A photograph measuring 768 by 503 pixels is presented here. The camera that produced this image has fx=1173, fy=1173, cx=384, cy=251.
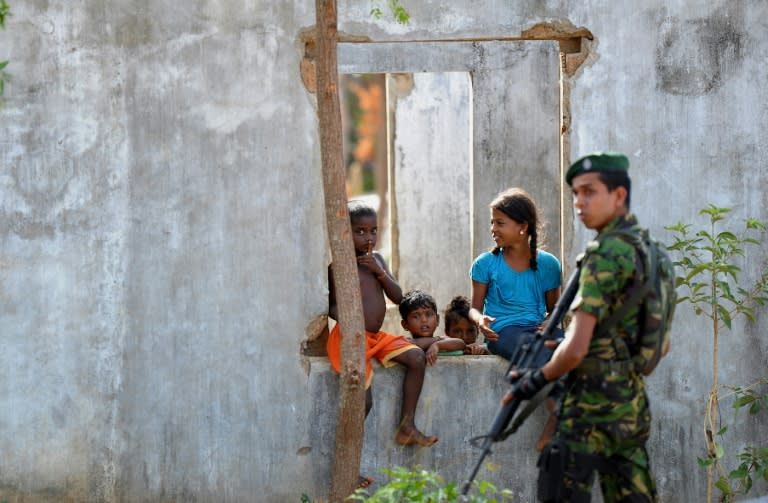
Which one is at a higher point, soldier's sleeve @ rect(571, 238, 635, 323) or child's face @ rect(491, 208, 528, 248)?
child's face @ rect(491, 208, 528, 248)

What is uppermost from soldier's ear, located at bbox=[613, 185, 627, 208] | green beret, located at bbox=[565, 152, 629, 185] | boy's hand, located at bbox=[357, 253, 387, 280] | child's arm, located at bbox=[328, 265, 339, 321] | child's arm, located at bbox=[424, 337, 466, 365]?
green beret, located at bbox=[565, 152, 629, 185]

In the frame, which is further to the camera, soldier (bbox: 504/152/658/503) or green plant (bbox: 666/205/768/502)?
green plant (bbox: 666/205/768/502)

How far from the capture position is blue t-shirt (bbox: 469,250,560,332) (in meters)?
6.25

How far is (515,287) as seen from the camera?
6.25 metres

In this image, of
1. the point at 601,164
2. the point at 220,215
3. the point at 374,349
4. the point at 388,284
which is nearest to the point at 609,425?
the point at 601,164

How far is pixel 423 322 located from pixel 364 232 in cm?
67

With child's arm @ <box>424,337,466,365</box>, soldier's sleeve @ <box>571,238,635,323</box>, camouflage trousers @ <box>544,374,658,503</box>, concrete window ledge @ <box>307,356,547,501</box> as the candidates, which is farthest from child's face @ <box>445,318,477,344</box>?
soldier's sleeve @ <box>571,238,635,323</box>

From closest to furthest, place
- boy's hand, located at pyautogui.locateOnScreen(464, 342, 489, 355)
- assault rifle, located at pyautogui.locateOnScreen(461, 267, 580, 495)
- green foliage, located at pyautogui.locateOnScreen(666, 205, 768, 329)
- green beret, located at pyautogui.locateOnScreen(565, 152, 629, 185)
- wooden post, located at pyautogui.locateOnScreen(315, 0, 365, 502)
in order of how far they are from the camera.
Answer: green beret, located at pyautogui.locateOnScreen(565, 152, 629, 185)
assault rifle, located at pyautogui.locateOnScreen(461, 267, 580, 495)
wooden post, located at pyautogui.locateOnScreen(315, 0, 365, 502)
green foliage, located at pyautogui.locateOnScreen(666, 205, 768, 329)
boy's hand, located at pyautogui.locateOnScreen(464, 342, 489, 355)

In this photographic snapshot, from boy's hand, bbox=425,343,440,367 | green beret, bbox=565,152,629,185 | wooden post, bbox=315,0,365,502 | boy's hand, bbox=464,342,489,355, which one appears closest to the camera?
green beret, bbox=565,152,629,185

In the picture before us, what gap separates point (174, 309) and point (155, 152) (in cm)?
84

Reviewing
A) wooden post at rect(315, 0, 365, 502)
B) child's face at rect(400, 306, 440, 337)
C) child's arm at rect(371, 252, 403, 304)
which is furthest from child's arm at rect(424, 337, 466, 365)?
wooden post at rect(315, 0, 365, 502)

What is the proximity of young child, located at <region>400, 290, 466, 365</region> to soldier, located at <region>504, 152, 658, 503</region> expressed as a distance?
5.59ft

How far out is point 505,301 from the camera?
20.6 feet

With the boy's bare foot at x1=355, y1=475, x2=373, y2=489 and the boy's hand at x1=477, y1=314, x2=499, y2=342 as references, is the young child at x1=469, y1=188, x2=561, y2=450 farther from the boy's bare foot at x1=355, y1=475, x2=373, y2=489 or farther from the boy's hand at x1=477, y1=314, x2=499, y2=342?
the boy's bare foot at x1=355, y1=475, x2=373, y2=489
